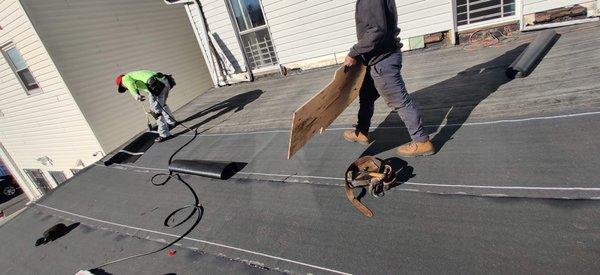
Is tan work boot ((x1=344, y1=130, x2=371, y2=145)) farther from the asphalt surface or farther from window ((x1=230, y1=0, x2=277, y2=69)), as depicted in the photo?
window ((x1=230, y1=0, x2=277, y2=69))

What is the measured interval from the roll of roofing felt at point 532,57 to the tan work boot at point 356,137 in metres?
2.10

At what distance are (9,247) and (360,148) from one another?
187 inches

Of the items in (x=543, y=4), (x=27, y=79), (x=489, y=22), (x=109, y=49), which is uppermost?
(x=109, y=49)

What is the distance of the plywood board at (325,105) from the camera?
3.00 m

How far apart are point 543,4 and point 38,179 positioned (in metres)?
16.6

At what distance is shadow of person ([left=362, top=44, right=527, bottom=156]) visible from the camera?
360cm

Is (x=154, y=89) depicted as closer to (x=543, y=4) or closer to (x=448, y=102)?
(x=448, y=102)

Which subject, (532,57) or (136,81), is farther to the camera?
(136,81)

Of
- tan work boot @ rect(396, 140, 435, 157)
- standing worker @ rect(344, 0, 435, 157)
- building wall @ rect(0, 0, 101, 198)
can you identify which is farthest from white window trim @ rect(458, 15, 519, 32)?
building wall @ rect(0, 0, 101, 198)

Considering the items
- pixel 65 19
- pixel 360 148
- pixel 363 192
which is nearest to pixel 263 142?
pixel 360 148

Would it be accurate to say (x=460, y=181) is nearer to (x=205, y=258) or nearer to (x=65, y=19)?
(x=205, y=258)

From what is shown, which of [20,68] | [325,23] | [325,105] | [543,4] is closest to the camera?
[325,105]

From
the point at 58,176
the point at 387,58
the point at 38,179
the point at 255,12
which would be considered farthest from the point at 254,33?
the point at 38,179

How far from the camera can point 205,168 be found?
4.28m
